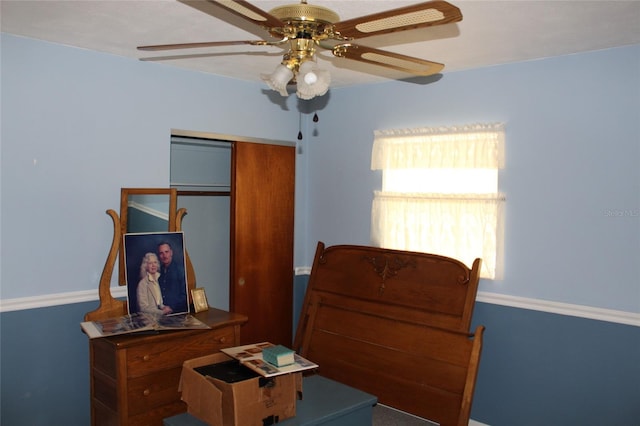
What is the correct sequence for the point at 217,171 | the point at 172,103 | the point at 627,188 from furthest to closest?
the point at 217,171, the point at 172,103, the point at 627,188

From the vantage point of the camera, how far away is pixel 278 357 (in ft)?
8.77

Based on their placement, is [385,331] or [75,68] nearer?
[75,68]

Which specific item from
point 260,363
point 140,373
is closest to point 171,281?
point 140,373

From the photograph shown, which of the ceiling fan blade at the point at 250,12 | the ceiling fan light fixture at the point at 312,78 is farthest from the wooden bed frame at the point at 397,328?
the ceiling fan blade at the point at 250,12

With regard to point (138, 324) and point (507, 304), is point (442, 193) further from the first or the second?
point (138, 324)

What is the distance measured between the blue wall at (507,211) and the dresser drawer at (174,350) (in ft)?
1.96

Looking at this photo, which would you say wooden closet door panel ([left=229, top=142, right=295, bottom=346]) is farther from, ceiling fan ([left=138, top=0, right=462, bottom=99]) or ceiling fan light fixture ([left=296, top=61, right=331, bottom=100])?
ceiling fan light fixture ([left=296, top=61, right=331, bottom=100])

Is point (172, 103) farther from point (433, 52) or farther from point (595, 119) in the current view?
point (595, 119)

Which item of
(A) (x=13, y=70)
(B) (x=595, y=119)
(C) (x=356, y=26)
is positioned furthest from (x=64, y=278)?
(B) (x=595, y=119)

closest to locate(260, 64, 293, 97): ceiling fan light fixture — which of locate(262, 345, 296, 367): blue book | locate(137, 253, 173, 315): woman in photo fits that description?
locate(262, 345, 296, 367): blue book

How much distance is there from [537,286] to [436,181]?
1.01 meters

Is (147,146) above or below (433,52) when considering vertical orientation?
below

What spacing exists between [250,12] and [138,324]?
2145 millimetres

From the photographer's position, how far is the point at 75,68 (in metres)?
3.40
